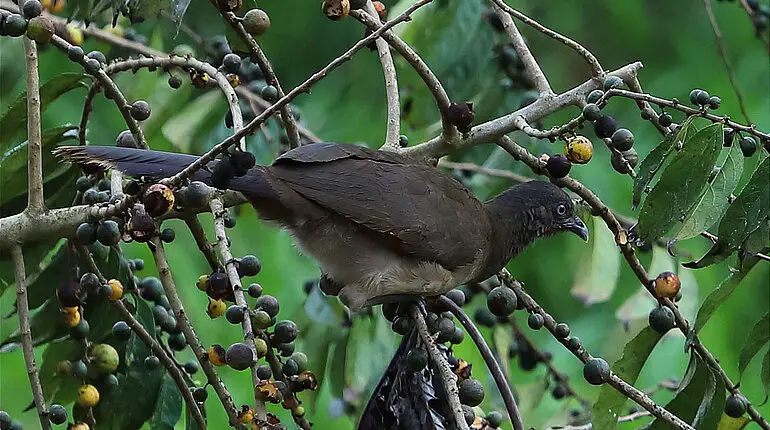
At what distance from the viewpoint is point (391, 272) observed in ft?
9.29

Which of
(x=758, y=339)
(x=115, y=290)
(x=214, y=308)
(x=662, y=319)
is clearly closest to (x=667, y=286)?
(x=662, y=319)

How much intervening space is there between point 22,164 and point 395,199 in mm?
951

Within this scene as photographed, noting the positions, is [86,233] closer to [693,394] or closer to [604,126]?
[604,126]

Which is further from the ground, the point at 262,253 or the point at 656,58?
the point at 656,58

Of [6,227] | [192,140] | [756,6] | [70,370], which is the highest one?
[756,6]

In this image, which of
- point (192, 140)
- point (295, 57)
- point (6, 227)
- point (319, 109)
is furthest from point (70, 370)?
point (295, 57)

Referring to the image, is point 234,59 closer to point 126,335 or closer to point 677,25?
point 126,335

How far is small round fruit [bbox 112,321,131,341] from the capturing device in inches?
95.0

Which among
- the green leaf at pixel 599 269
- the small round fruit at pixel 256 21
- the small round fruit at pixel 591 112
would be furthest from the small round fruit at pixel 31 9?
the green leaf at pixel 599 269

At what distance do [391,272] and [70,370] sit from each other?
2.82 ft

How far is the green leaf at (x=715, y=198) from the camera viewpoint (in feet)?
6.68

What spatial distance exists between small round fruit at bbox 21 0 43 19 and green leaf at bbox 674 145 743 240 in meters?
1.29

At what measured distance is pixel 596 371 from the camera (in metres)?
2.12

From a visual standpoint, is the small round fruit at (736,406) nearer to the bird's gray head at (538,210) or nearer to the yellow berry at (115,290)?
the bird's gray head at (538,210)
